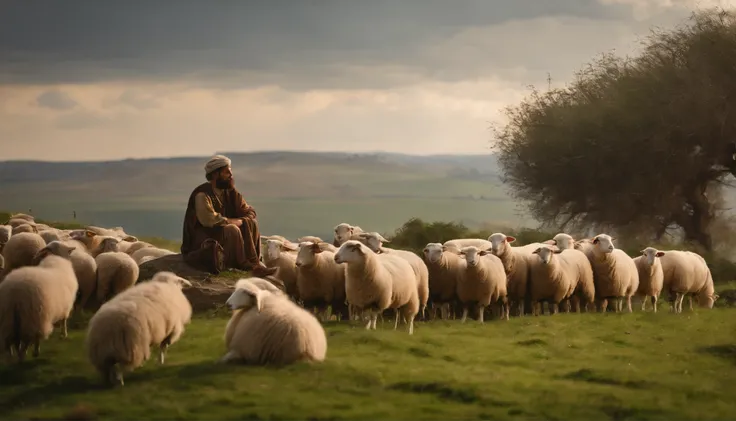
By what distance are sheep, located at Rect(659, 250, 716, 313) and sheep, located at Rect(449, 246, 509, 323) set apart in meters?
4.90

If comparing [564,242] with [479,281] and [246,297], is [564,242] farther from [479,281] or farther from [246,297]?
[246,297]

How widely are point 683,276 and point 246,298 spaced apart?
501 inches

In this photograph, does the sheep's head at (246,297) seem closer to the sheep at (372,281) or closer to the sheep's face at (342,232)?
the sheep at (372,281)

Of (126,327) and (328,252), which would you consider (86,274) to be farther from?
(126,327)

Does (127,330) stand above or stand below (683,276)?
above

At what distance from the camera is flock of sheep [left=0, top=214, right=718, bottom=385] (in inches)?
472

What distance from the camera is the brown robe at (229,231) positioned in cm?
1848

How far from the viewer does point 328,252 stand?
18.3 meters

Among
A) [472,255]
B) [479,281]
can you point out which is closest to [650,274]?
[479,281]

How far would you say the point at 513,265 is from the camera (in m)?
20.3

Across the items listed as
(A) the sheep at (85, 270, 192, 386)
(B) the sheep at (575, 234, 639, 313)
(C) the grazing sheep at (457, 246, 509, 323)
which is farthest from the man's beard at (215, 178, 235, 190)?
(B) the sheep at (575, 234, 639, 313)

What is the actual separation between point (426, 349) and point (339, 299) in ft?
13.8

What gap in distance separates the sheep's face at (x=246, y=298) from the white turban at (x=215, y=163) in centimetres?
617

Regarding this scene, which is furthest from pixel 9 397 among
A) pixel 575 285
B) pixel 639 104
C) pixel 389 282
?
pixel 639 104
